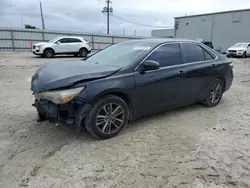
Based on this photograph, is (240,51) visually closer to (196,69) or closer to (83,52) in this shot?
(83,52)

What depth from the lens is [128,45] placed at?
4.27 metres

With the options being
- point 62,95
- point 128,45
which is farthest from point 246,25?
point 62,95

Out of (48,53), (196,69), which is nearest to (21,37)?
(48,53)

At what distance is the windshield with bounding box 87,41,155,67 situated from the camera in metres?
3.71

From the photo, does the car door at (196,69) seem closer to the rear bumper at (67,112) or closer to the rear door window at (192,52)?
the rear door window at (192,52)

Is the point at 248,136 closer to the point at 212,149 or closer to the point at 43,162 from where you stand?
the point at 212,149

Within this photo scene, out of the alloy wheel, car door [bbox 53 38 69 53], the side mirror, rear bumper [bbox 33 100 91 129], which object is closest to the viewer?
rear bumper [bbox 33 100 91 129]

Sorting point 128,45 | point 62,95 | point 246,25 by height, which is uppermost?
point 246,25

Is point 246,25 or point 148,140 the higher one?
point 246,25

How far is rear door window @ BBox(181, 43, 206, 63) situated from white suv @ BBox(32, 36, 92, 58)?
524 inches

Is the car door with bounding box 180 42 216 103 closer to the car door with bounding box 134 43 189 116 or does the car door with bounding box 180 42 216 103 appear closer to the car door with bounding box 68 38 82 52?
the car door with bounding box 134 43 189 116

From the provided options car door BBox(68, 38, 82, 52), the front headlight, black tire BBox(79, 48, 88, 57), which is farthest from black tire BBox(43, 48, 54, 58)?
the front headlight

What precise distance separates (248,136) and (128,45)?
2643 mm

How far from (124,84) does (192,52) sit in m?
1.96
